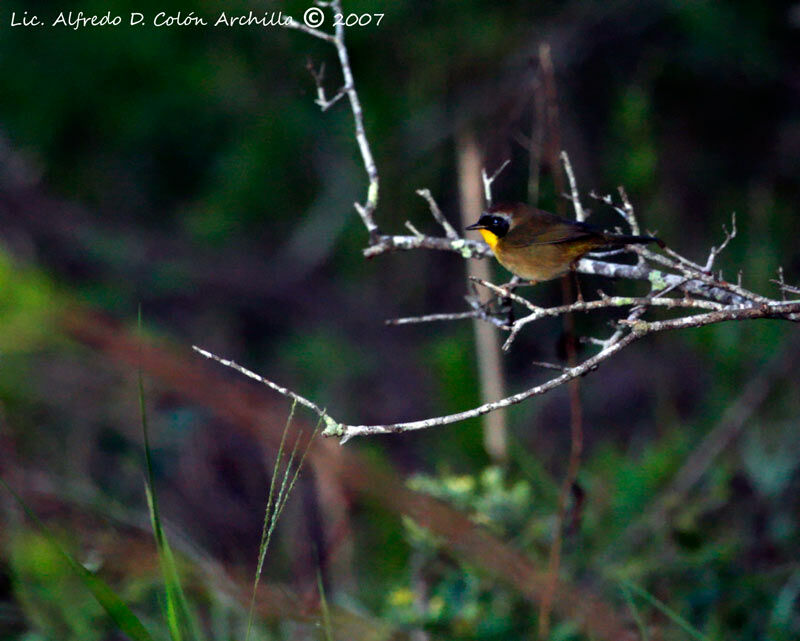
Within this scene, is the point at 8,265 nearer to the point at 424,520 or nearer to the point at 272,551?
the point at 272,551

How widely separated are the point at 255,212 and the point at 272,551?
378 centimetres

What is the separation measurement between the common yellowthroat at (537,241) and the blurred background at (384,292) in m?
0.27

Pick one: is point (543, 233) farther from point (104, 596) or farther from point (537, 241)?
point (104, 596)

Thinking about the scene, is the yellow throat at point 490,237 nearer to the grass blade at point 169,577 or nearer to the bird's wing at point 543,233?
the bird's wing at point 543,233

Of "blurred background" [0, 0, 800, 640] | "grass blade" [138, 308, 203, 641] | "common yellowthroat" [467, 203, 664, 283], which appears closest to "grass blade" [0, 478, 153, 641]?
"grass blade" [138, 308, 203, 641]

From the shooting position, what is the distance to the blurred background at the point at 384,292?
4.05m

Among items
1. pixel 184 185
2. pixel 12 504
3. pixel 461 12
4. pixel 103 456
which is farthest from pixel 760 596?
pixel 184 185

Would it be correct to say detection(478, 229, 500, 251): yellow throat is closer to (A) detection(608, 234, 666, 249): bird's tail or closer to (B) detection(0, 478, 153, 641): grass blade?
(A) detection(608, 234, 666, 249): bird's tail

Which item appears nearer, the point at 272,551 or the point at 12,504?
the point at 12,504

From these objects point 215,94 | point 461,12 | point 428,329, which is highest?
point 461,12

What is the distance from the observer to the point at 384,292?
8695mm

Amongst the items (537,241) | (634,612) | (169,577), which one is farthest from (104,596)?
(537,241)

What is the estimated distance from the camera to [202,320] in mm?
7953

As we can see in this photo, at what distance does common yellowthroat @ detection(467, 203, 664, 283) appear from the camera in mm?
3656
